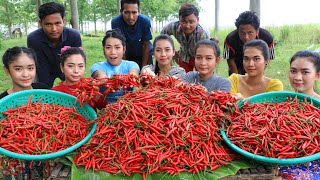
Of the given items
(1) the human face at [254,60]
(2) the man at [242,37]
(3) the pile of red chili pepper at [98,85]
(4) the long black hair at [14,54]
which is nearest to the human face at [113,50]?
(4) the long black hair at [14,54]

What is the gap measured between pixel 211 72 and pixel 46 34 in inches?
99.5

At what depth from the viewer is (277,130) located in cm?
237

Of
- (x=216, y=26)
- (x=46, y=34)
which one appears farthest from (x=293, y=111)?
(x=216, y=26)

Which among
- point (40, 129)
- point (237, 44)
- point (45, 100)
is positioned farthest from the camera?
point (237, 44)

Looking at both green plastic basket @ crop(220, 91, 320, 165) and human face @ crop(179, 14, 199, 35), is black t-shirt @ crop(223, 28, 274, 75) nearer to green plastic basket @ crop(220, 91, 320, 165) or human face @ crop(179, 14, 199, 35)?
human face @ crop(179, 14, 199, 35)

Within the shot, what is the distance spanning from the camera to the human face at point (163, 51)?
3869 millimetres

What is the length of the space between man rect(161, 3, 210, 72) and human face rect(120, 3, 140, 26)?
71 cm

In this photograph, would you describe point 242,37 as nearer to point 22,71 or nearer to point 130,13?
point 130,13

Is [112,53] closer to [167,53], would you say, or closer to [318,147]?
[167,53]

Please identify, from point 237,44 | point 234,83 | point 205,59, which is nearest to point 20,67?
point 205,59

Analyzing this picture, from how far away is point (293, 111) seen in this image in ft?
8.45

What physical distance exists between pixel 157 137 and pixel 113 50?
203 centimetres

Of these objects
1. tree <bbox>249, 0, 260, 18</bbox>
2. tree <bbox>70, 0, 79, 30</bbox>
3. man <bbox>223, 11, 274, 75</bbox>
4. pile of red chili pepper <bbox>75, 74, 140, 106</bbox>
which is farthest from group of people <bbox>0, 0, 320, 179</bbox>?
tree <bbox>70, 0, 79, 30</bbox>

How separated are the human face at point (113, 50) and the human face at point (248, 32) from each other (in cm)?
174
